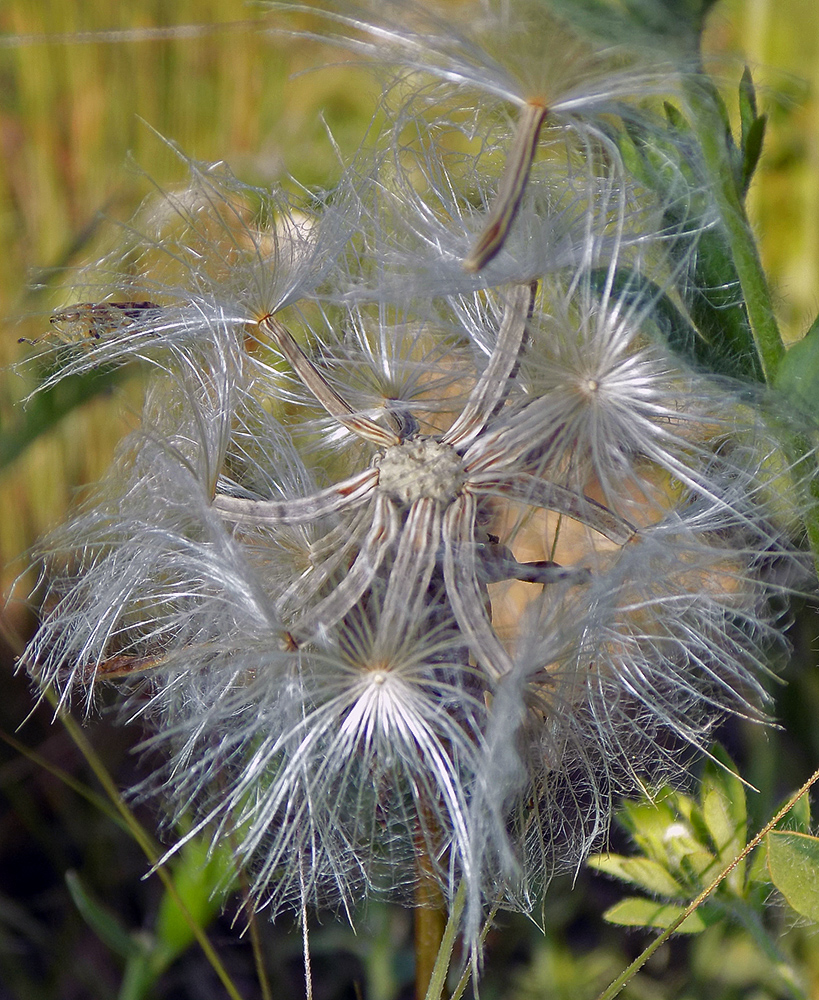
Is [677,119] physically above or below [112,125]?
above

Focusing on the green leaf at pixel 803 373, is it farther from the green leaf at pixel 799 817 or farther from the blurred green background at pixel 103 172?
the blurred green background at pixel 103 172

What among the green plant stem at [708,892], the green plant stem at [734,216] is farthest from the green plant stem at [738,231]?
the green plant stem at [708,892]

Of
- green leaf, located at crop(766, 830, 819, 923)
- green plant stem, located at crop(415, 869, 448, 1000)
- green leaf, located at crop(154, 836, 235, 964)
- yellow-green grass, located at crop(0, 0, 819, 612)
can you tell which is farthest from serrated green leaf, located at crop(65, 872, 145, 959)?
yellow-green grass, located at crop(0, 0, 819, 612)

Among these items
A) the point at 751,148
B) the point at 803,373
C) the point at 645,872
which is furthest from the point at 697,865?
the point at 751,148

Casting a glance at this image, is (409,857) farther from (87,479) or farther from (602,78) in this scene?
(87,479)

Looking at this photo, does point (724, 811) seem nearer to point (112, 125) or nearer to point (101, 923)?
point (101, 923)

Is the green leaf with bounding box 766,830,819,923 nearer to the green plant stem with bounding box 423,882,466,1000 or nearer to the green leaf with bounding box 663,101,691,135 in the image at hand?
the green plant stem with bounding box 423,882,466,1000
